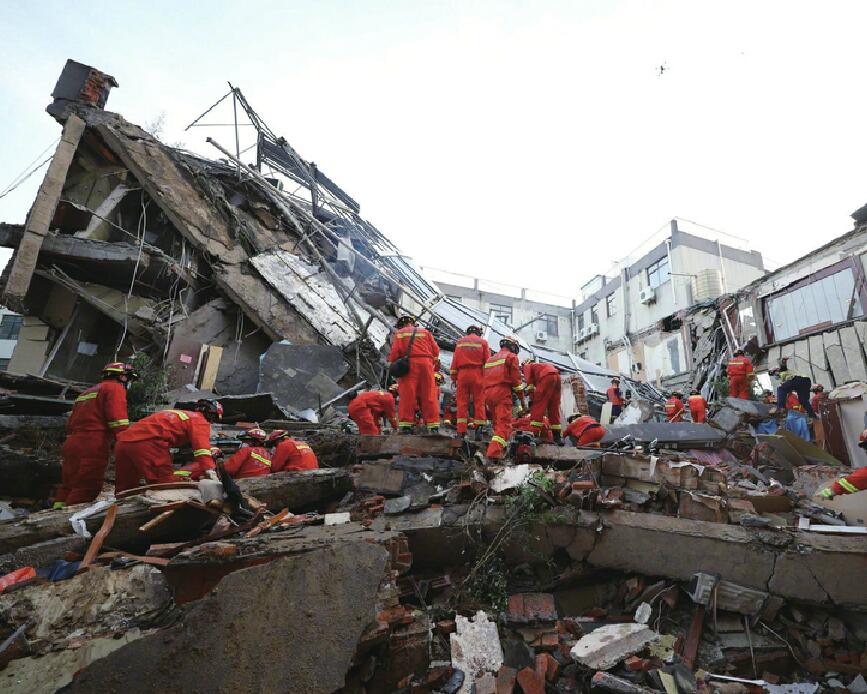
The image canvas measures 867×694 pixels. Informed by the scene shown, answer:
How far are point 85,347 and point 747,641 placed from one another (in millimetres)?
14180

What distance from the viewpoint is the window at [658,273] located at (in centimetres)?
2264

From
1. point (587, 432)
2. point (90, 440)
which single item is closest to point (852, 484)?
point (587, 432)

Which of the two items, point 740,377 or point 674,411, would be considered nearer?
point 740,377

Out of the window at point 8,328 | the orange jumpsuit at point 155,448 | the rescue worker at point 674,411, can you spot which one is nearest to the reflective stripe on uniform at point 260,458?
the orange jumpsuit at point 155,448

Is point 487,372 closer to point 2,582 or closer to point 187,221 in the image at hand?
point 2,582

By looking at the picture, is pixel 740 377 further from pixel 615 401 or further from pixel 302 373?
pixel 302 373

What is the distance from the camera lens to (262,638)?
2.27m

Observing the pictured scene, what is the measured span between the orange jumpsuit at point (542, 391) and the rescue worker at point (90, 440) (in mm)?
5495

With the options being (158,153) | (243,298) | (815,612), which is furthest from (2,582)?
(158,153)

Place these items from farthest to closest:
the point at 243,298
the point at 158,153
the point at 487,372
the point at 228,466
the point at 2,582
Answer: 1. the point at 158,153
2. the point at 243,298
3. the point at 487,372
4. the point at 228,466
5. the point at 2,582

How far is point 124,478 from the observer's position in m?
4.74

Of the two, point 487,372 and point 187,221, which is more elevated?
point 187,221

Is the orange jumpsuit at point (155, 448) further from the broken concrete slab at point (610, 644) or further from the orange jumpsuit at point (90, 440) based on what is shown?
the broken concrete slab at point (610, 644)

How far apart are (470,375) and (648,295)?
19.8 metres
